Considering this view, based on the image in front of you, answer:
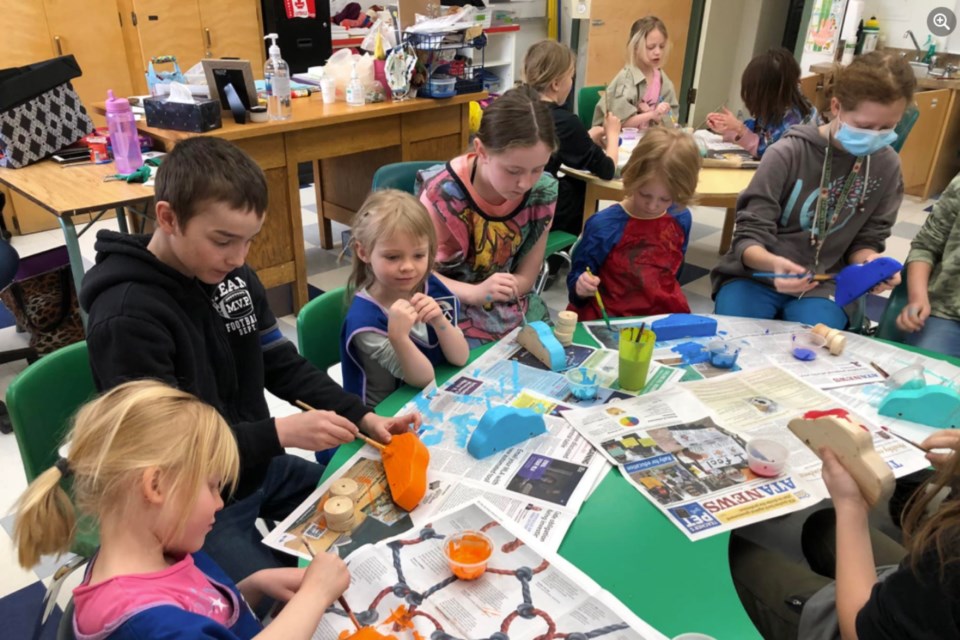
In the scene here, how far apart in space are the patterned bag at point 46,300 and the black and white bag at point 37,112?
40 cm

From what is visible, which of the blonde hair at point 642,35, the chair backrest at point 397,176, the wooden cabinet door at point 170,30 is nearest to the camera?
the chair backrest at point 397,176

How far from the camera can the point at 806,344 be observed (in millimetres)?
1680

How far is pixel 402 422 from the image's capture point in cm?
133

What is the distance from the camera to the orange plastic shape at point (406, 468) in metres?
1.13

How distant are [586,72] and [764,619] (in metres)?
5.19

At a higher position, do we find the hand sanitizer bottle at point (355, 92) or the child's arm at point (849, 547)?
the hand sanitizer bottle at point (355, 92)

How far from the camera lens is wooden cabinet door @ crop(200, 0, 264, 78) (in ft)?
14.7

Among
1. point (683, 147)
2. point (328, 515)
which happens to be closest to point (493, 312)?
point (683, 147)

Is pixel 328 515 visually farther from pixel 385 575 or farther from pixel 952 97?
pixel 952 97

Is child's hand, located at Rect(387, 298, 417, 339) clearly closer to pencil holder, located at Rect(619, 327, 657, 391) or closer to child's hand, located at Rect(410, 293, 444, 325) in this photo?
child's hand, located at Rect(410, 293, 444, 325)

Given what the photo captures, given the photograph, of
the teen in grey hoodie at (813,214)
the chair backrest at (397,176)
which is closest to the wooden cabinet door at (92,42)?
the chair backrest at (397,176)

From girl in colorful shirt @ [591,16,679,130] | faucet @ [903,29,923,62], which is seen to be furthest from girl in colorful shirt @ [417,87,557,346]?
faucet @ [903,29,923,62]

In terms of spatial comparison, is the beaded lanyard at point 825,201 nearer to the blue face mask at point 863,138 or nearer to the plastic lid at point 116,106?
the blue face mask at point 863,138

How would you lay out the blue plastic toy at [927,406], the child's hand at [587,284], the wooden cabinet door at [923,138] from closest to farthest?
1. the blue plastic toy at [927,406]
2. the child's hand at [587,284]
3. the wooden cabinet door at [923,138]
